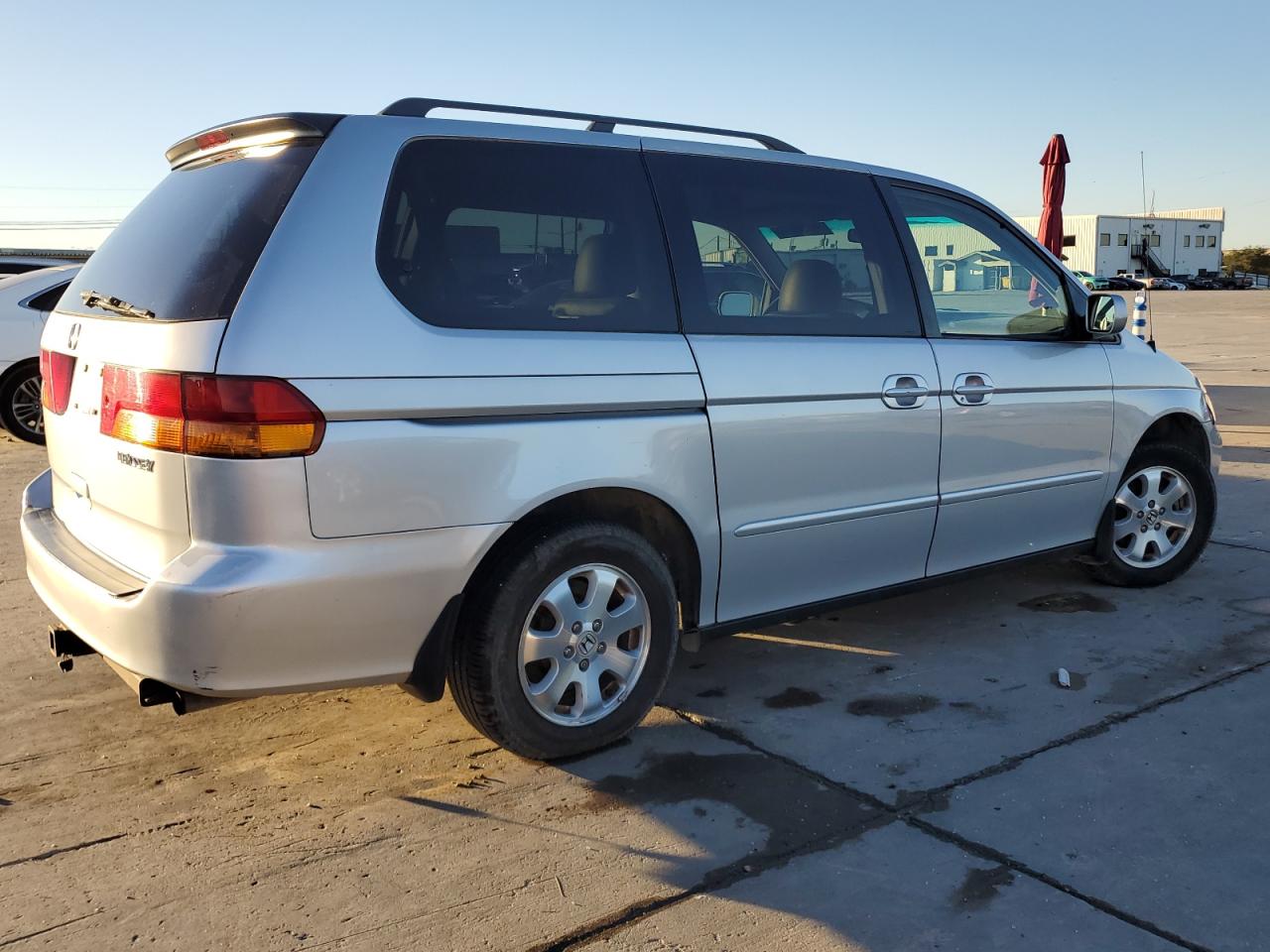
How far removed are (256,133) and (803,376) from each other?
1.81 meters

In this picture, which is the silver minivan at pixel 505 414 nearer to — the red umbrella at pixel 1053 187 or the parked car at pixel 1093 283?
the red umbrella at pixel 1053 187

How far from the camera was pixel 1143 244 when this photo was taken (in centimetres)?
9550

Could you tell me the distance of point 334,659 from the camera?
2826 mm

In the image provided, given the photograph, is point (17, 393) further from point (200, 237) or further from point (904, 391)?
point (904, 391)

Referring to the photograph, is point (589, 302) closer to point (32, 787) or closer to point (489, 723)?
point (489, 723)

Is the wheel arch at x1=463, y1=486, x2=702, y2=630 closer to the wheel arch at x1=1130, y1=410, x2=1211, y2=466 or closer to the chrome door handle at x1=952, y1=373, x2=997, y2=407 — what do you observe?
the chrome door handle at x1=952, y1=373, x2=997, y2=407

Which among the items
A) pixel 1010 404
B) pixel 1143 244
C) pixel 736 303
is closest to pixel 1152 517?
pixel 1010 404

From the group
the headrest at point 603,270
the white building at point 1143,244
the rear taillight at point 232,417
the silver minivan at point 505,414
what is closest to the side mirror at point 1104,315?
the silver minivan at point 505,414

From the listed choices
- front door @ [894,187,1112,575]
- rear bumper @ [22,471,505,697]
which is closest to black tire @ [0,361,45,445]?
rear bumper @ [22,471,505,697]

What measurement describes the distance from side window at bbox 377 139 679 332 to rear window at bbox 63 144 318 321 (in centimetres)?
30

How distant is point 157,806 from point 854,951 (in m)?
1.92

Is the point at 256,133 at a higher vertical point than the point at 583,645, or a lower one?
higher

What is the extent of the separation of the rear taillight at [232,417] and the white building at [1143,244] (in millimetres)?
94059

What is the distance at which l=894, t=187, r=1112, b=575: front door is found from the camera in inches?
163
